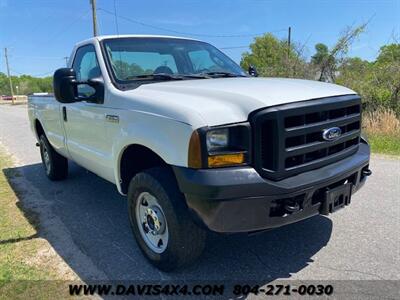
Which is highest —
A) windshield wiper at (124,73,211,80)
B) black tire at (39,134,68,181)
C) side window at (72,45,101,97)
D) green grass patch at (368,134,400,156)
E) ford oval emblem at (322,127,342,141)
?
side window at (72,45,101,97)

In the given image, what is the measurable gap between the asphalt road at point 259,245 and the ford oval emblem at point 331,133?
108cm

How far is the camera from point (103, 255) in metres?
3.63

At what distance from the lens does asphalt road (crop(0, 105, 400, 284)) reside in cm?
321

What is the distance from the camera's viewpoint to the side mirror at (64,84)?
3500 mm

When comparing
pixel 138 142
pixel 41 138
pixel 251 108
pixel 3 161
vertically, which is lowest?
pixel 3 161

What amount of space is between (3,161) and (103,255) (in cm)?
599

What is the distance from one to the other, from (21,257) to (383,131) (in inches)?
357

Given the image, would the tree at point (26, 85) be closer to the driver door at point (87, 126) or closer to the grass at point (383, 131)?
the grass at point (383, 131)

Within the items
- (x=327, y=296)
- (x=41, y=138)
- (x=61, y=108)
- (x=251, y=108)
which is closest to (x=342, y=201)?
(x=327, y=296)

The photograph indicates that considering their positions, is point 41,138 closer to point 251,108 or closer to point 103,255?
point 103,255

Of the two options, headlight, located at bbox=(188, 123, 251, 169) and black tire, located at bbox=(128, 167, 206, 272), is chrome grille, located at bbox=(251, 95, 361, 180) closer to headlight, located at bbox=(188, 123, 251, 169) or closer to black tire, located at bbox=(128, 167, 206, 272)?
headlight, located at bbox=(188, 123, 251, 169)

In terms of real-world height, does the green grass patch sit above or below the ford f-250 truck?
below

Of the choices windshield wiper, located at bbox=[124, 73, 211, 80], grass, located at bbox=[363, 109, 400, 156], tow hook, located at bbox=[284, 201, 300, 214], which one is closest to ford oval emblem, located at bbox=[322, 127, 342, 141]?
tow hook, located at bbox=[284, 201, 300, 214]

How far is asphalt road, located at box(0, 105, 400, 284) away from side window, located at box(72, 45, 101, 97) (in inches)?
59.4
